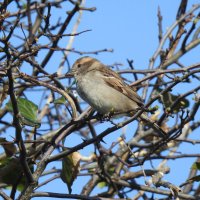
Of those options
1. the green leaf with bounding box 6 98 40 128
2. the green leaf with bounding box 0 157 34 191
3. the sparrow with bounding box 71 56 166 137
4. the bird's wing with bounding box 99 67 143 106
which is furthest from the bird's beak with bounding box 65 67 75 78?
the green leaf with bounding box 0 157 34 191

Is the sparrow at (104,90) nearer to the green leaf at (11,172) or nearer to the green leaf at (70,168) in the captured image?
the green leaf at (70,168)

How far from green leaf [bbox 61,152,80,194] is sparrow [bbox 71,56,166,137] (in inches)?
39.8

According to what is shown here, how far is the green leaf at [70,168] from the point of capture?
12.4 feet

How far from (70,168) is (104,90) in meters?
1.52

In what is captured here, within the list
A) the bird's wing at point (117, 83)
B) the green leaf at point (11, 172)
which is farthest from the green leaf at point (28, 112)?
the bird's wing at point (117, 83)

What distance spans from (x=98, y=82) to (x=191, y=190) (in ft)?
4.44

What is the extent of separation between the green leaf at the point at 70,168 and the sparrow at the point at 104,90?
101cm

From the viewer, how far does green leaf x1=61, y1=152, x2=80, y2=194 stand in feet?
12.4

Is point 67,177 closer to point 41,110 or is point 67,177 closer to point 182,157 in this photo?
point 182,157

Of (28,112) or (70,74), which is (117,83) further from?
(28,112)

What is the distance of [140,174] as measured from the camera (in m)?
4.35

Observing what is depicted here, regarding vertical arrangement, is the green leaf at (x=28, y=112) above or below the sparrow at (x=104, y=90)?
below

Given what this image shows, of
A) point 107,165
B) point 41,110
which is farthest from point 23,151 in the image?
point 41,110

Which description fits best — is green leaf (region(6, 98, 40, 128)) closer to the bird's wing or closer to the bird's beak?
the bird's beak
